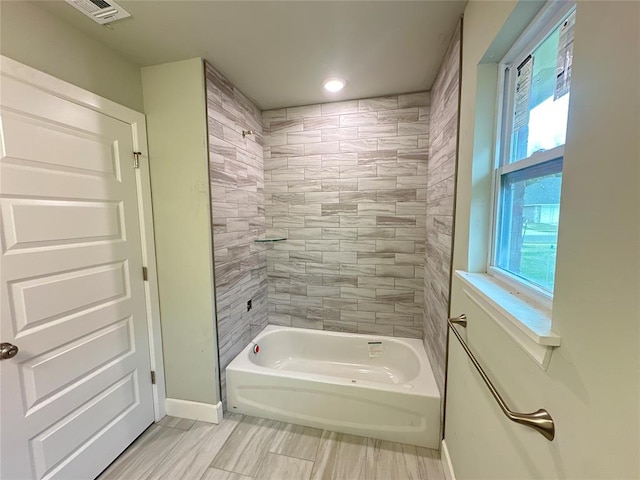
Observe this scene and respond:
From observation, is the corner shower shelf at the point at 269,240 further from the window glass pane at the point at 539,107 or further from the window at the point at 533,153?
the window glass pane at the point at 539,107

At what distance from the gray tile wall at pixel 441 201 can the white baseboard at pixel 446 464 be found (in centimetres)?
31

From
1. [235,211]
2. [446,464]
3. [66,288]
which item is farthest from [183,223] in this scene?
[446,464]

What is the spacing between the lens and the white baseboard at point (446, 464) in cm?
138

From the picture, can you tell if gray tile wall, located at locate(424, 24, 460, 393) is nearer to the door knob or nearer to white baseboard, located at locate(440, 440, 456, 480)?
white baseboard, located at locate(440, 440, 456, 480)

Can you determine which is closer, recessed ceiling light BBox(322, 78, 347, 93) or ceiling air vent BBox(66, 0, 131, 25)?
ceiling air vent BBox(66, 0, 131, 25)

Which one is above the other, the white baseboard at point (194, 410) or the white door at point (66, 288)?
the white door at point (66, 288)

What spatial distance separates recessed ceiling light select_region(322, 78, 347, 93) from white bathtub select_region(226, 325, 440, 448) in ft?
7.11

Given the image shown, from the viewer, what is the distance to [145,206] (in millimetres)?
1717

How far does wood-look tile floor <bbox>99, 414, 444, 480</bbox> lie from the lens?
58.7 inches

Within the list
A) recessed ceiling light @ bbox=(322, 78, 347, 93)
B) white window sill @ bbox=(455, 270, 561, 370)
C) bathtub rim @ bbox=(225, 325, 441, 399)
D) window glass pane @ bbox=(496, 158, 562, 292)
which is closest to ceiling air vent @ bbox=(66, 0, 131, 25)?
recessed ceiling light @ bbox=(322, 78, 347, 93)

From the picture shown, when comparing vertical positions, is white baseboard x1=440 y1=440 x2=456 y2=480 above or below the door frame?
below

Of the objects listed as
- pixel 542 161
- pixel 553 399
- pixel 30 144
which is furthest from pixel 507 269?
pixel 30 144

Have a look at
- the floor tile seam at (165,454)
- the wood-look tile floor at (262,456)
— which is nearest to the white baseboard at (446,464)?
the wood-look tile floor at (262,456)

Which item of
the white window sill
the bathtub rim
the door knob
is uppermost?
the white window sill
